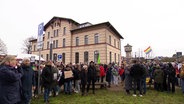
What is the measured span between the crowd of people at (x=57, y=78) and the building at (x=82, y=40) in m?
15.9

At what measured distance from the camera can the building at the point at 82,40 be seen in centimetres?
2972

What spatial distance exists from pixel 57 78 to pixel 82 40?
2554 centimetres

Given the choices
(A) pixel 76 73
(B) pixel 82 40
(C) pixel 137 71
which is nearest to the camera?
(C) pixel 137 71

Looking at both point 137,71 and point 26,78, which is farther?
point 137,71

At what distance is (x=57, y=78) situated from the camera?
8.11m

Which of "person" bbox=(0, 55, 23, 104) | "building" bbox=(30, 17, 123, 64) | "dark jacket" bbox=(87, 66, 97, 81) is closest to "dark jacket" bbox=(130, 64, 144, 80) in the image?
"dark jacket" bbox=(87, 66, 97, 81)

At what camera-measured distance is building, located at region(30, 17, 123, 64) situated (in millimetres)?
29719

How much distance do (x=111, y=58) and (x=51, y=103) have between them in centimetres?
2569

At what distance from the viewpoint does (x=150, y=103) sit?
737 cm

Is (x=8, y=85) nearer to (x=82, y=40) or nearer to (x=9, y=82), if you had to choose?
(x=9, y=82)

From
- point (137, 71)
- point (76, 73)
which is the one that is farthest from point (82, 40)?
point (137, 71)

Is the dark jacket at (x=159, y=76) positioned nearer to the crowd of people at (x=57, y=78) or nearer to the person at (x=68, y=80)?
the crowd of people at (x=57, y=78)

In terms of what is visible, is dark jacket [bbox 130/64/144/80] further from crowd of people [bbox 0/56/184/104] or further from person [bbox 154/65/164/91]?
person [bbox 154/65/164/91]

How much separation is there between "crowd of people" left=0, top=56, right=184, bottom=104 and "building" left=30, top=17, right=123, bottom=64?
1593cm
